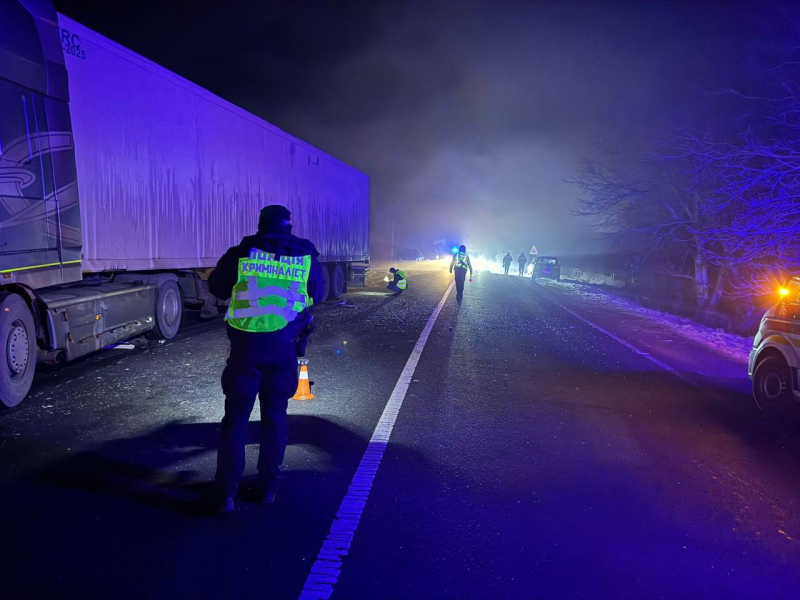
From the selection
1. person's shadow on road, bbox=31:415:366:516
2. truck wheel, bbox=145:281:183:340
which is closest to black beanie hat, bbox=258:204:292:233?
person's shadow on road, bbox=31:415:366:516

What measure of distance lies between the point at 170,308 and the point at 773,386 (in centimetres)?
921

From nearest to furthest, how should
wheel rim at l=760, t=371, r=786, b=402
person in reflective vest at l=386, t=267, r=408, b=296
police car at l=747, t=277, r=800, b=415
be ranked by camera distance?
1. police car at l=747, t=277, r=800, b=415
2. wheel rim at l=760, t=371, r=786, b=402
3. person in reflective vest at l=386, t=267, r=408, b=296

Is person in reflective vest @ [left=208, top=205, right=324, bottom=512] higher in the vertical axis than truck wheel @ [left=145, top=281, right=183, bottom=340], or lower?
higher

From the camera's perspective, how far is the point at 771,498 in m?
3.95

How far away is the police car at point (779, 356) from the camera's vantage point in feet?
18.7

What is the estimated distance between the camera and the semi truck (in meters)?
5.53

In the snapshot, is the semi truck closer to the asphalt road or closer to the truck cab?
the truck cab

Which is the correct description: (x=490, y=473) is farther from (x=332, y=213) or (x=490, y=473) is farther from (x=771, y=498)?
(x=332, y=213)

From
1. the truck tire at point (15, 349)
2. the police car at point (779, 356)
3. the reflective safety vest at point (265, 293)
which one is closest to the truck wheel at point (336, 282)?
the truck tire at point (15, 349)

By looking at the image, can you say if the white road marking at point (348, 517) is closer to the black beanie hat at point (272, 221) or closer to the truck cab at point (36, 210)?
the black beanie hat at point (272, 221)

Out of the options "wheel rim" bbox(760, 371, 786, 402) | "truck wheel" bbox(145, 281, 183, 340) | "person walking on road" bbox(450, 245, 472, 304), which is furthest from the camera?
"person walking on road" bbox(450, 245, 472, 304)

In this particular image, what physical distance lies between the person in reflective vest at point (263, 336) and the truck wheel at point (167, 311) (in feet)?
21.0

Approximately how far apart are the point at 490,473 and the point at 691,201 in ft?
58.5

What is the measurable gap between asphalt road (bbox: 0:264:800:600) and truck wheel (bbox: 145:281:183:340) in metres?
2.22
